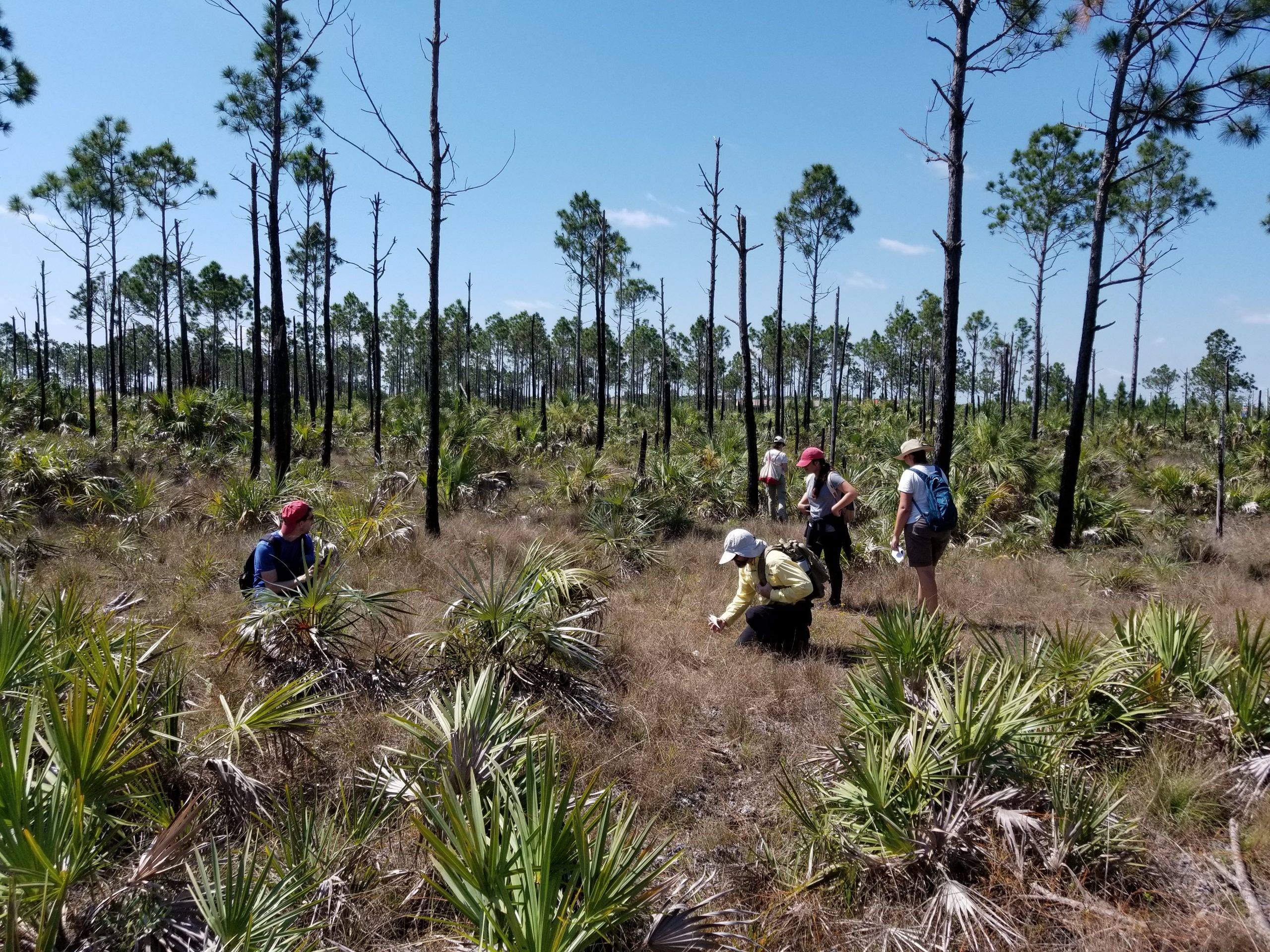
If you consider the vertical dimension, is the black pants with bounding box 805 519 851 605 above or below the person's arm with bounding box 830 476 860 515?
below

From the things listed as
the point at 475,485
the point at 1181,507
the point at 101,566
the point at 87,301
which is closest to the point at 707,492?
the point at 475,485

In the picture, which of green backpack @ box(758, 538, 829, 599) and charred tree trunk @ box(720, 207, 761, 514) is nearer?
green backpack @ box(758, 538, 829, 599)

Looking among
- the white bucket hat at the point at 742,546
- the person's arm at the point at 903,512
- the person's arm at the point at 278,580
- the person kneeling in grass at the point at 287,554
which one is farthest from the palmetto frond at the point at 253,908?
the person's arm at the point at 903,512

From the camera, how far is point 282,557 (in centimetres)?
555

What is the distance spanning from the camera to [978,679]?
3998mm

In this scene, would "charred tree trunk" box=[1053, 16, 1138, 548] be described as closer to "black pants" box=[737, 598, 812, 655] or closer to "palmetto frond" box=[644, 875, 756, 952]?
"black pants" box=[737, 598, 812, 655]

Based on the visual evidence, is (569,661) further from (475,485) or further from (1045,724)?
(475,485)

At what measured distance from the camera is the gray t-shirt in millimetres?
7590

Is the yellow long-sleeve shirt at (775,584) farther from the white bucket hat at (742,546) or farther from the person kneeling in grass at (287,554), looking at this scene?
the person kneeling in grass at (287,554)

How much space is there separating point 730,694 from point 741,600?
3.24ft

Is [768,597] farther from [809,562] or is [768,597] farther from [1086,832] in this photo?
[1086,832]

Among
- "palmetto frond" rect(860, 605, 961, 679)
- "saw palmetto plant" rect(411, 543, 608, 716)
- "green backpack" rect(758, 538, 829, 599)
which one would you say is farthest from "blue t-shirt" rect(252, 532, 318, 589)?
"palmetto frond" rect(860, 605, 961, 679)

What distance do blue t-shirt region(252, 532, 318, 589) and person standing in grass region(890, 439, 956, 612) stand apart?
16.6 ft

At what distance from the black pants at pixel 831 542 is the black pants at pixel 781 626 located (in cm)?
162
